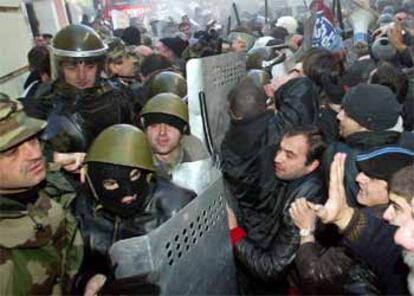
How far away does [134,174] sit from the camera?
1942 mm

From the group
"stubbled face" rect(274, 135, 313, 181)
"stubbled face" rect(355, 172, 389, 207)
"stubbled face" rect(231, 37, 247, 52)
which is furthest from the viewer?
"stubbled face" rect(231, 37, 247, 52)

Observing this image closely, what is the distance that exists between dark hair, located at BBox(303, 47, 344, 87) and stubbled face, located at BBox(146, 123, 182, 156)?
1.28m

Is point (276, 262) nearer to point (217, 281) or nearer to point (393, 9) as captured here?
point (217, 281)

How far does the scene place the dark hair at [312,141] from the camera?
2.38 meters

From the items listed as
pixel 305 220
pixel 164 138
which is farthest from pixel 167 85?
pixel 305 220

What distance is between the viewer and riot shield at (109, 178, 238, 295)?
1.30 m

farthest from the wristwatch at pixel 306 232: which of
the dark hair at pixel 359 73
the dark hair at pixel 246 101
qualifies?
the dark hair at pixel 359 73

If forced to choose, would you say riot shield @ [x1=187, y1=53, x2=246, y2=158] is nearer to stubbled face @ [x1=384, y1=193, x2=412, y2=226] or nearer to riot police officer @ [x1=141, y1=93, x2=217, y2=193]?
riot police officer @ [x1=141, y1=93, x2=217, y2=193]

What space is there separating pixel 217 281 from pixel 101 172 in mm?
607

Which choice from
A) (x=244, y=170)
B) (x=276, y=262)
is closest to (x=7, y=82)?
(x=244, y=170)

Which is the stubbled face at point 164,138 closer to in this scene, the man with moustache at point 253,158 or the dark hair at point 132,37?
the man with moustache at point 253,158

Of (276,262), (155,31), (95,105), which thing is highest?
(95,105)

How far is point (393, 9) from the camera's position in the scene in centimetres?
892

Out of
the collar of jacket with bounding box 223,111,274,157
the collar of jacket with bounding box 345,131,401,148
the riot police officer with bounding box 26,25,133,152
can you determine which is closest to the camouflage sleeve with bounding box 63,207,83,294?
Result: the riot police officer with bounding box 26,25,133,152
